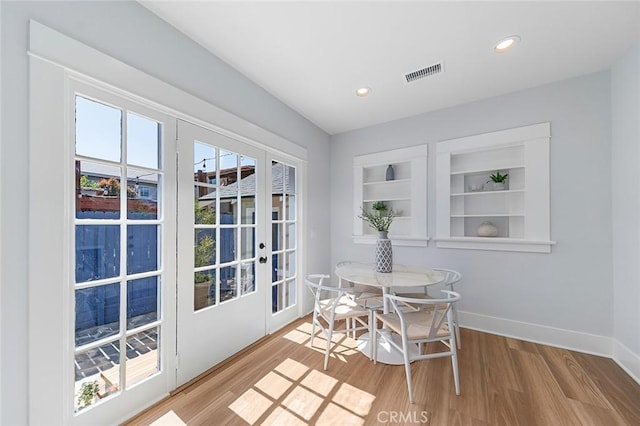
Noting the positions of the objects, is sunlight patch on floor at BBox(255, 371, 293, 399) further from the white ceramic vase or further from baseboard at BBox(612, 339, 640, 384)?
baseboard at BBox(612, 339, 640, 384)

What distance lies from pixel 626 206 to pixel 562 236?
1.62 ft

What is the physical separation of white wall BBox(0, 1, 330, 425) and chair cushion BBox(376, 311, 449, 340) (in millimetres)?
2085

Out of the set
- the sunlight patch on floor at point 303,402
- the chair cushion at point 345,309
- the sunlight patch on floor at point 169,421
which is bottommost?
the sunlight patch on floor at point 303,402

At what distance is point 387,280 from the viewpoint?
2.07 metres

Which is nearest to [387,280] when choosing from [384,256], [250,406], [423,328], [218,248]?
[384,256]

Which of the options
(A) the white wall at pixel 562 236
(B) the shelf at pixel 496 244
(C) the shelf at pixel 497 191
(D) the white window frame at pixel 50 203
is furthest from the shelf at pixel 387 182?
(D) the white window frame at pixel 50 203

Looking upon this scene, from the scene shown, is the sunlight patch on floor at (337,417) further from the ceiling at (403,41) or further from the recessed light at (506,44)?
the recessed light at (506,44)

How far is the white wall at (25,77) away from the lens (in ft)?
3.59

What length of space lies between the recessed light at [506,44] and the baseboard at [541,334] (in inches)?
103

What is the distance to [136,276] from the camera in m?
1.58

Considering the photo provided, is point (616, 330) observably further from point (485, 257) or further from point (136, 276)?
point (136, 276)

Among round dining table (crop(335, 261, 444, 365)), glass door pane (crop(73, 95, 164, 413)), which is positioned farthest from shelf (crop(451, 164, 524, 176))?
glass door pane (crop(73, 95, 164, 413))

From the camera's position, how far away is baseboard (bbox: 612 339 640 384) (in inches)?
74.8

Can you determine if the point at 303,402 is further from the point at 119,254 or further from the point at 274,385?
the point at 119,254
